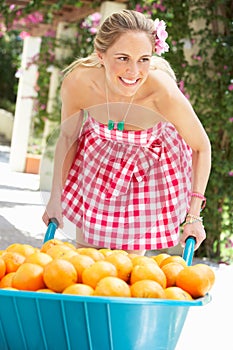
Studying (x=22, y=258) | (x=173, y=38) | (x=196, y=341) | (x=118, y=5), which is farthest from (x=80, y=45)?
(x=22, y=258)

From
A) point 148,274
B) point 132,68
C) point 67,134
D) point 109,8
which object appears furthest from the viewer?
point 109,8

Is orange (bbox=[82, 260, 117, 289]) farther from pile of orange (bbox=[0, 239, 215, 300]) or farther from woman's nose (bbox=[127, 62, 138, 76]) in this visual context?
woman's nose (bbox=[127, 62, 138, 76])

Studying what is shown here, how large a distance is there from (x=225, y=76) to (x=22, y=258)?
4097 millimetres

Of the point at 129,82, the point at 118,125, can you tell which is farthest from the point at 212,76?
the point at 129,82

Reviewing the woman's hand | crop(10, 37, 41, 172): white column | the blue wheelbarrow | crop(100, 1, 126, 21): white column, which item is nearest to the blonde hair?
Answer: the woman's hand

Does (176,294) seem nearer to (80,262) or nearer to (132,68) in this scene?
(80,262)

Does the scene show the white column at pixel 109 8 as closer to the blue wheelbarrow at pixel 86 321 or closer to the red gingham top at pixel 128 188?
the red gingham top at pixel 128 188

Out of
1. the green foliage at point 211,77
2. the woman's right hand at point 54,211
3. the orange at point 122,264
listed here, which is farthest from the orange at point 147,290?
the green foliage at point 211,77

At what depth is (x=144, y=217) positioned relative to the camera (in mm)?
2529

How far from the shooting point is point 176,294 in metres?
1.56

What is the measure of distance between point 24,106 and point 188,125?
349 inches

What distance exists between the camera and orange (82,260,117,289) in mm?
1575

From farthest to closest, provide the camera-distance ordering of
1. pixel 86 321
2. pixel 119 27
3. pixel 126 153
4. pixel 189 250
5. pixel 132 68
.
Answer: pixel 126 153
pixel 119 27
pixel 132 68
pixel 189 250
pixel 86 321

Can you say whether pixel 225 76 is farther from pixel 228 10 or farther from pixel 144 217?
pixel 144 217
